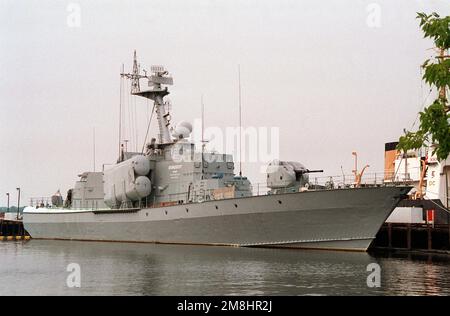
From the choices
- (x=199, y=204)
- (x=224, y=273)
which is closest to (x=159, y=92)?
(x=199, y=204)

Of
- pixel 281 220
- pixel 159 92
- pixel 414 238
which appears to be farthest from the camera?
pixel 159 92

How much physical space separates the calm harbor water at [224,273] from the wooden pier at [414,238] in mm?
2905

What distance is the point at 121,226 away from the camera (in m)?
43.3

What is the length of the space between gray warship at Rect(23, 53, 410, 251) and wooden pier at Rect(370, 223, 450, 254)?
4625 millimetres

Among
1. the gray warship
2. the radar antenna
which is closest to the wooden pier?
the gray warship

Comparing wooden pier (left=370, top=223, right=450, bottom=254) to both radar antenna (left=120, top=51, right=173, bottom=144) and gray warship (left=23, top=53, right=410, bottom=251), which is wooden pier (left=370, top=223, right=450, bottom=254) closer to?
gray warship (left=23, top=53, right=410, bottom=251)

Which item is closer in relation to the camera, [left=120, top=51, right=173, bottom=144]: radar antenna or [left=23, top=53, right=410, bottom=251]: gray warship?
[left=23, top=53, right=410, bottom=251]: gray warship

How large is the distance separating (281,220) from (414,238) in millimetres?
8530

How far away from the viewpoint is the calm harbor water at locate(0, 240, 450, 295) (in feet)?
65.7

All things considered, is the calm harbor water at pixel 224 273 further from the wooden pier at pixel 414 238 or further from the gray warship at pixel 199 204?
the wooden pier at pixel 414 238

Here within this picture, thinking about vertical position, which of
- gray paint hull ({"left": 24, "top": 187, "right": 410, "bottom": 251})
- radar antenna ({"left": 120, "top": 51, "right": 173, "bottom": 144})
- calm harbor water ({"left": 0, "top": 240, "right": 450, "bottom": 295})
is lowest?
calm harbor water ({"left": 0, "top": 240, "right": 450, "bottom": 295})

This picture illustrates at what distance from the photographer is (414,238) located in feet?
116

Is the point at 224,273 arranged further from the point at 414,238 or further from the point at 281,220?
the point at 414,238
